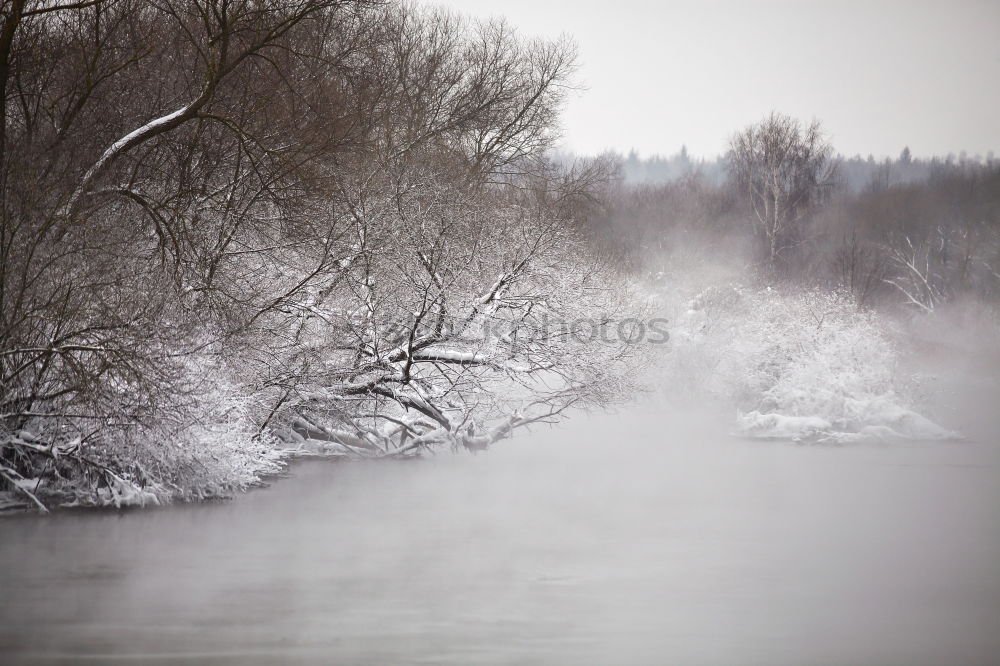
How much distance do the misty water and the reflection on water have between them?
27 mm

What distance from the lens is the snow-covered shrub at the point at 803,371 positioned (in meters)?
18.8

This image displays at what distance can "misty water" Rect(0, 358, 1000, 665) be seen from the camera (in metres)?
7.02

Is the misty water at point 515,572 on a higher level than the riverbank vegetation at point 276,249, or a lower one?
lower

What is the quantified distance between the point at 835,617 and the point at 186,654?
17.1 feet

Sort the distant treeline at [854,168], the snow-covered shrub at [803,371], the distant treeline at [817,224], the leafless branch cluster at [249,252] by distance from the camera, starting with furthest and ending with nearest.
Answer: the distant treeline at [854,168] < the distant treeline at [817,224] < the snow-covered shrub at [803,371] < the leafless branch cluster at [249,252]

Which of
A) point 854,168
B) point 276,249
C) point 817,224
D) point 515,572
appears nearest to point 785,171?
point 817,224

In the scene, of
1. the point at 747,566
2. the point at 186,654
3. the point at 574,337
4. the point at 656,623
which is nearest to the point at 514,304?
the point at 574,337

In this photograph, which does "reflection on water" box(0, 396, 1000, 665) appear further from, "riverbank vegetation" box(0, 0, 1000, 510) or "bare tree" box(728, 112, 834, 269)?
"bare tree" box(728, 112, 834, 269)

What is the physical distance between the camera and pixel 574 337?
14500 mm

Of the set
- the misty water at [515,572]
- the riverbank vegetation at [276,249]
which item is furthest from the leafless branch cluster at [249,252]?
the misty water at [515,572]

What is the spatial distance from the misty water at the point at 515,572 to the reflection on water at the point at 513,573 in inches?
1.1

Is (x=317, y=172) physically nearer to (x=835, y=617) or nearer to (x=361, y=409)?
(x=361, y=409)

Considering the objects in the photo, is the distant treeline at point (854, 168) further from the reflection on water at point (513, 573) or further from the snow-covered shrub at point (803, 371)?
the reflection on water at point (513, 573)

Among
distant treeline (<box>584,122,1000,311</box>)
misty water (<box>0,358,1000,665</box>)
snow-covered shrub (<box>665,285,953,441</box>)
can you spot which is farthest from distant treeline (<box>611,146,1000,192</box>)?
misty water (<box>0,358,1000,665</box>)
